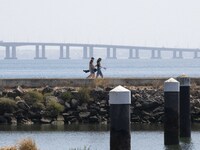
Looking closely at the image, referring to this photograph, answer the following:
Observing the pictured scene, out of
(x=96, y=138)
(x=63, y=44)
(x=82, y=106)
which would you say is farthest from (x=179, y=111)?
(x=63, y=44)

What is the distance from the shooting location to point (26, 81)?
45.2 m

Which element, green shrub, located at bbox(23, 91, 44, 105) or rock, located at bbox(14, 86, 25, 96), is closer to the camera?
green shrub, located at bbox(23, 91, 44, 105)

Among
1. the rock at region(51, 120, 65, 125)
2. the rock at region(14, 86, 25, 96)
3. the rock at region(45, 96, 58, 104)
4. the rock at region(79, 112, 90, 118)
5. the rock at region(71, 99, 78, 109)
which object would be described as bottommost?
the rock at region(51, 120, 65, 125)

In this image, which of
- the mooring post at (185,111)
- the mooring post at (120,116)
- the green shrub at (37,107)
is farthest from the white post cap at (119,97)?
the green shrub at (37,107)

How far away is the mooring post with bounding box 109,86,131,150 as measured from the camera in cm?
2217

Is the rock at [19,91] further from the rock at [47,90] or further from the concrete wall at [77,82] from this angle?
the concrete wall at [77,82]

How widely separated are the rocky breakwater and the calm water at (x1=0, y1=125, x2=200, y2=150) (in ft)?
4.71

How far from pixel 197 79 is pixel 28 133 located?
39.6 feet

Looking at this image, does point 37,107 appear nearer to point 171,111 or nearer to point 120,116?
point 171,111

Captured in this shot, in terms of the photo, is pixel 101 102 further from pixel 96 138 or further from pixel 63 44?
pixel 63 44

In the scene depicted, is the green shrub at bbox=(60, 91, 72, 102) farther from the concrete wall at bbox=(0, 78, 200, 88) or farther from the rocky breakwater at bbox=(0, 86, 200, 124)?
the concrete wall at bbox=(0, 78, 200, 88)

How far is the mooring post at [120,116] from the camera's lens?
Answer: 22.2m

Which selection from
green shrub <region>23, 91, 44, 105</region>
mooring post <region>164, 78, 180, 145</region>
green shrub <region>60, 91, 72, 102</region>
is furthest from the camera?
green shrub <region>60, 91, 72, 102</region>

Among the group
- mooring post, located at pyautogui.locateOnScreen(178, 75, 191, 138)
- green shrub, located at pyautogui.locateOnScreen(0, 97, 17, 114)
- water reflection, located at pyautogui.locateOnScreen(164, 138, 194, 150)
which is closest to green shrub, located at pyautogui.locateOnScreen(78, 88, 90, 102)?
green shrub, located at pyautogui.locateOnScreen(0, 97, 17, 114)
